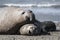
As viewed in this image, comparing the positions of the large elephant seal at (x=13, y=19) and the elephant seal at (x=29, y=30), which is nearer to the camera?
the elephant seal at (x=29, y=30)

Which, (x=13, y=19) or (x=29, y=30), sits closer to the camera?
(x=29, y=30)

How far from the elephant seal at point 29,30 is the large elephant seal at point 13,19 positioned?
10cm

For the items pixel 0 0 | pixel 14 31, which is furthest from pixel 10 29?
pixel 0 0

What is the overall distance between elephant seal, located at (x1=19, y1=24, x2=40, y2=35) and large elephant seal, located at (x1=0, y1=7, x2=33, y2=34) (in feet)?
0.34

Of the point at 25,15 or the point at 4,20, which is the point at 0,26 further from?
the point at 25,15

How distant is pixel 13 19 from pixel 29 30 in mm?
485

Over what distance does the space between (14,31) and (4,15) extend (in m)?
0.43

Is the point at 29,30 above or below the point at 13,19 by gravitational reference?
below

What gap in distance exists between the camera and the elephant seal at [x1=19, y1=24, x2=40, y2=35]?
577 centimetres

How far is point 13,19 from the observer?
600cm

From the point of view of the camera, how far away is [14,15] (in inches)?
238

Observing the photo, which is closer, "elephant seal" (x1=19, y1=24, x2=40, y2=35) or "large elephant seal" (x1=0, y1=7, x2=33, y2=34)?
"elephant seal" (x1=19, y1=24, x2=40, y2=35)

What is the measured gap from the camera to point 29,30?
18.9 ft

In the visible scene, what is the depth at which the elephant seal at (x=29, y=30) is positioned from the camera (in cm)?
577
